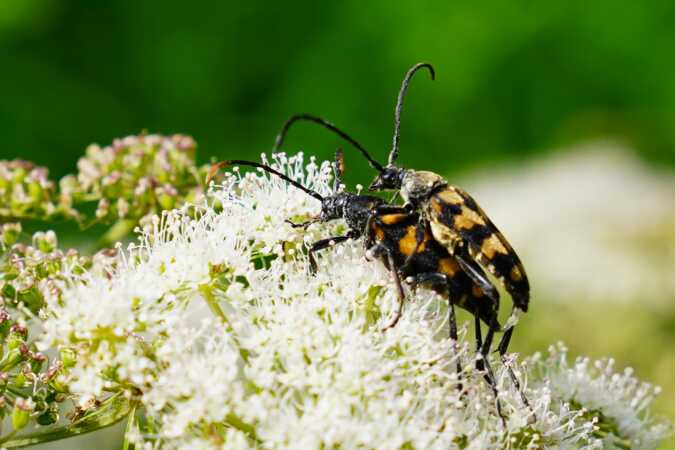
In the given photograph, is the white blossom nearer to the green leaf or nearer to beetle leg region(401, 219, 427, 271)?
beetle leg region(401, 219, 427, 271)

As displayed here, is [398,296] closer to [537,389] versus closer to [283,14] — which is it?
[537,389]

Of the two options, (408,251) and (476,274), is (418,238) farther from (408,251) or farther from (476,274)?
(476,274)

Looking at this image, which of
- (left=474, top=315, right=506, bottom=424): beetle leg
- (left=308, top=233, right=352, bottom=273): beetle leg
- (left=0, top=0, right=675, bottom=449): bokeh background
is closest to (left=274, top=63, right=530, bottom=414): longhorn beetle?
(left=474, top=315, right=506, bottom=424): beetle leg

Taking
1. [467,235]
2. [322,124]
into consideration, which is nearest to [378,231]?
[467,235]

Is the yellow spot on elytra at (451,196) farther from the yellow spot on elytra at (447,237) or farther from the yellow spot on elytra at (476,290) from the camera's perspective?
the yellow spot on elytra at (476,290)

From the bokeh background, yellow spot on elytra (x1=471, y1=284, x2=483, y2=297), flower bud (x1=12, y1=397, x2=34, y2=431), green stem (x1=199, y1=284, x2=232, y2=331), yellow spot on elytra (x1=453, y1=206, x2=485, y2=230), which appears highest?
the bokeh background

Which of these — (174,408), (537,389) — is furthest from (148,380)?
(537,389)

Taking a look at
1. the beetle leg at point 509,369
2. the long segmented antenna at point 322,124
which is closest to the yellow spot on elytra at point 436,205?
the long segmented antenna at point 322,124
